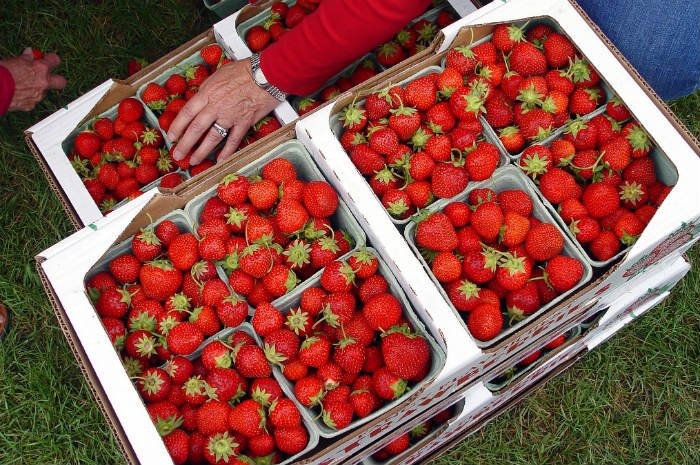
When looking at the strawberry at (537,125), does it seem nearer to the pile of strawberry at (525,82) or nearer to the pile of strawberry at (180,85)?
the pile of strawberry at (525,82)

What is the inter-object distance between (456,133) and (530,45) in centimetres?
28

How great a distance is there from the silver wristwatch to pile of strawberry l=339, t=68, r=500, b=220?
9.3 inches

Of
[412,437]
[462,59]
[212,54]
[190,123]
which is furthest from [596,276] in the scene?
[212,54]

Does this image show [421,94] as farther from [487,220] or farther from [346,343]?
[346,343]

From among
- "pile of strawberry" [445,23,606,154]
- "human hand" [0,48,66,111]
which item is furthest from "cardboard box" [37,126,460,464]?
"human hand" [0,48,66,111]

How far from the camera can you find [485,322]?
4.11 ft

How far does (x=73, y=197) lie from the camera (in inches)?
62.1

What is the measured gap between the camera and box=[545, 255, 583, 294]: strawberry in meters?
1.29

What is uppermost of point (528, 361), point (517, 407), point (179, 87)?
point (179, 87)

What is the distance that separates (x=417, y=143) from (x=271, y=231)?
359 mm

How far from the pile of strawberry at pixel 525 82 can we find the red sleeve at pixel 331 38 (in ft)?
0.50

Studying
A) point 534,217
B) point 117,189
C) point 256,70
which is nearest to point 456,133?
point 534,217

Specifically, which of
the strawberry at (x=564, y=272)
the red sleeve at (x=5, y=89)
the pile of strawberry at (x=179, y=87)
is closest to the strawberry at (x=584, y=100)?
the strawberry at (x=564, y=272)

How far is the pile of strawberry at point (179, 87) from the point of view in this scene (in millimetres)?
1726
